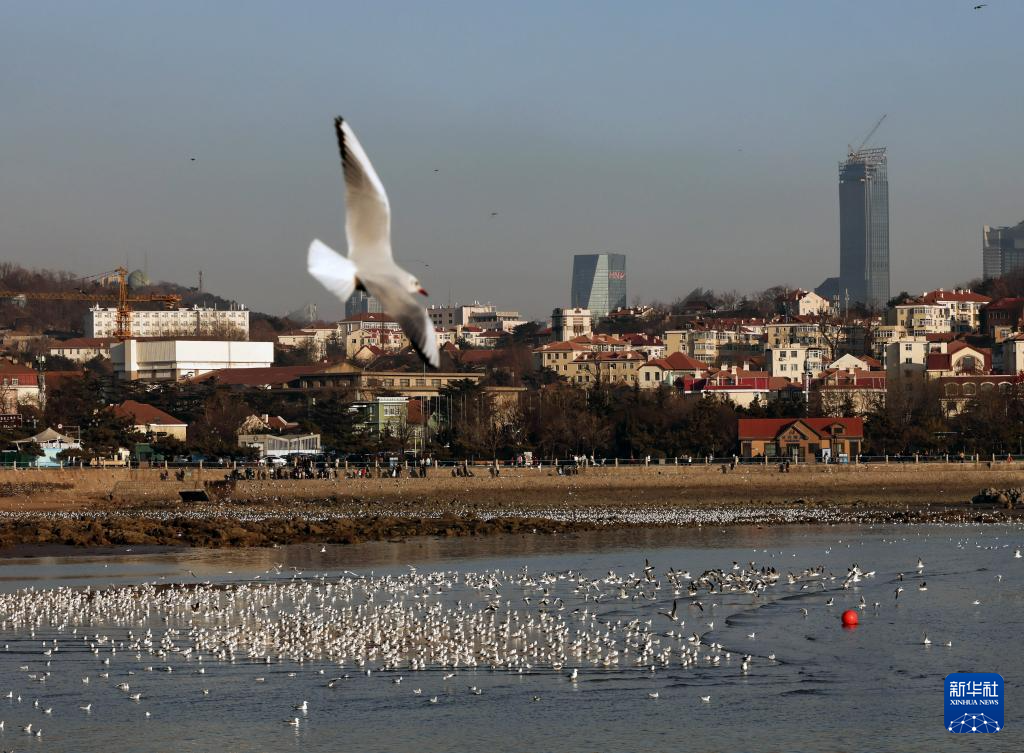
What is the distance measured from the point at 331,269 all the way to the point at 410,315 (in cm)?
60

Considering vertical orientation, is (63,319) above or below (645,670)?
above

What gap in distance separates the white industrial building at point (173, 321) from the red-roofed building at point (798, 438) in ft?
291

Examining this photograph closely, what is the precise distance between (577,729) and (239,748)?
3.51 m

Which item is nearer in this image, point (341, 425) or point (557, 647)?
point (557, 647)

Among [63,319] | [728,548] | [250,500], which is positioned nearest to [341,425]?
[250,500]

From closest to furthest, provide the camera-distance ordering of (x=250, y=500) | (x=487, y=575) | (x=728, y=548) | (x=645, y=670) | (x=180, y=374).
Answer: (x=645, y=670) < (x=487, y=575) < (x=728, y=548) < (x=250, y=500) < (x=180, y=374)

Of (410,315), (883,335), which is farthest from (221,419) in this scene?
(410,315)

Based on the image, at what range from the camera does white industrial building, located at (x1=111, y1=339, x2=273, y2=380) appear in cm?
11025

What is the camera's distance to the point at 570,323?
534 ft

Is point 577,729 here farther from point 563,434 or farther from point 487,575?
point 563,434

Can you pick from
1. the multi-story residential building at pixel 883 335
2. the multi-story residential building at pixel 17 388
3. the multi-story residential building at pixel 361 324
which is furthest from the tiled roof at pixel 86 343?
the multi-story residential building at pixel 883 335

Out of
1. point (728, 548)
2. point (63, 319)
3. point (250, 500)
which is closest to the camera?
point (728, 548)

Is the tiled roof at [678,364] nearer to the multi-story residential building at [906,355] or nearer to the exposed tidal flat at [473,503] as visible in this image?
the multi-story residential building at [906,355]

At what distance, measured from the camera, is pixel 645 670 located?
19.5 metres
